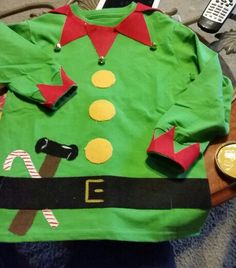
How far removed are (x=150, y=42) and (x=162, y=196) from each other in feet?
1.12

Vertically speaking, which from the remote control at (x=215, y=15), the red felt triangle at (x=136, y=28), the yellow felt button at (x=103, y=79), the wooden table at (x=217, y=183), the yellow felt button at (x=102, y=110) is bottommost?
the yellow felt button at (x=102, y=110)

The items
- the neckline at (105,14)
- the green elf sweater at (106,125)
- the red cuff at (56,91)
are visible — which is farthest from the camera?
the neckline at (105,14)

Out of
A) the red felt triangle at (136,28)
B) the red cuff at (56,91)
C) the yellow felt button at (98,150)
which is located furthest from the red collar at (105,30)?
the yellow felt button at (98,150)

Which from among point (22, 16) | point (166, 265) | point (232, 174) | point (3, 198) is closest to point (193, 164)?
point (232, 174)

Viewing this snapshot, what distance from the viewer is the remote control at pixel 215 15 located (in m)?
0.81

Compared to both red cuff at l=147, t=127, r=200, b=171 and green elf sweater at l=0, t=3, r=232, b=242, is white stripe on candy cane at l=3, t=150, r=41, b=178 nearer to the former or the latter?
green elf sweater at l=0, t=3, r=232, b=242

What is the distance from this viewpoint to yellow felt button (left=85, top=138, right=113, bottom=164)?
2.07 ft

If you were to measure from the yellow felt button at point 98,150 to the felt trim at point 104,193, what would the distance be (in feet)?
0.11

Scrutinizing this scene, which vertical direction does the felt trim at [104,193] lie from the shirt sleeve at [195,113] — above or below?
below

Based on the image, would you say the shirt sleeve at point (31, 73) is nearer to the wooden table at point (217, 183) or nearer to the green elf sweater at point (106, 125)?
the green elf sweater at point (106, 125)

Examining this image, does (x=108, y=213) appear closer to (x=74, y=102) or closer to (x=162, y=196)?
(x=162, y=196)

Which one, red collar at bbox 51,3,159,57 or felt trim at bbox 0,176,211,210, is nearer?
felt trim at bbox 0,176,211,210

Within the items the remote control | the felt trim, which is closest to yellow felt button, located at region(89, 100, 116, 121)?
the felt trim

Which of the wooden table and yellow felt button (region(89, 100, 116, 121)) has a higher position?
the wooden table
